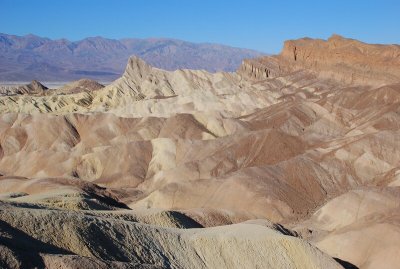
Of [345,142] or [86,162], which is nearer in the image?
[345,142]

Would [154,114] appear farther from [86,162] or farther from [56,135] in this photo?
[86,162]

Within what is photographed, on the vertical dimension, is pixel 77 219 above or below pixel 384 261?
above

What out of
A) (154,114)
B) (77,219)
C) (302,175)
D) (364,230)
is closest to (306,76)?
(154,114)

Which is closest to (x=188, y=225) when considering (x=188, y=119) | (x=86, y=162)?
(x=86, y=162)

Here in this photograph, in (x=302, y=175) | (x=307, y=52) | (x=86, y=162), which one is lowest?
(x=86, y=162)

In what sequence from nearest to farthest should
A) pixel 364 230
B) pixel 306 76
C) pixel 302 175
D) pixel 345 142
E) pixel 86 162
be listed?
pixel 364 230 → pixel 302 175 → pixel 345 142 → pixel 86 162 → pixel 306 76

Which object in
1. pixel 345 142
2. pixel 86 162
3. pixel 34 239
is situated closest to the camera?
pixel 34 239
